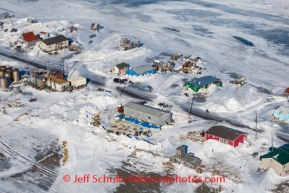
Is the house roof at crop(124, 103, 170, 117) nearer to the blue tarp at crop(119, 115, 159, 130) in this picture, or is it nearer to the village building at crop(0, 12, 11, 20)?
the blue tarp at crop(119, 115, 159, 130)

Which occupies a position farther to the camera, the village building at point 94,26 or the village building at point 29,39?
the village building at point 94,26

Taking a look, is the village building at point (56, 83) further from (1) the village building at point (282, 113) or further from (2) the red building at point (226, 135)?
(1) the village building at point (282, 113)

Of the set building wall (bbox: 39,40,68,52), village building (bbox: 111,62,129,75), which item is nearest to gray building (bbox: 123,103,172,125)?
village building (bbox: 111,62,129,75)

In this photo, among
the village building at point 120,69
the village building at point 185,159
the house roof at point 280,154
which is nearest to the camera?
the house roof at point 280,154

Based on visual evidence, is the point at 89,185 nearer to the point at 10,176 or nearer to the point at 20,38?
the point at 10,176

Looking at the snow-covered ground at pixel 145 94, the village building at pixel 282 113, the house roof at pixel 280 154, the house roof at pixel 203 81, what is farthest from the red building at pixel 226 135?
the house roof at pixel 203 81

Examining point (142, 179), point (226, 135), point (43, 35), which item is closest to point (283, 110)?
point (226, 135)

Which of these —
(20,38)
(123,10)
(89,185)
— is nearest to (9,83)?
(20,38)
